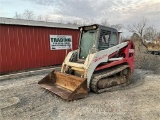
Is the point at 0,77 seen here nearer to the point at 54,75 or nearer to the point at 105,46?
the point at 54,75

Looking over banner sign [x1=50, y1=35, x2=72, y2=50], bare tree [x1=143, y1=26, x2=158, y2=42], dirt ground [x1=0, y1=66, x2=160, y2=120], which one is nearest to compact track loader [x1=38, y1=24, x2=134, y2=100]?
dirt ground [x1=0, y1=66, x2=160, y2=120]

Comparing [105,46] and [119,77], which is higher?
[105,46]

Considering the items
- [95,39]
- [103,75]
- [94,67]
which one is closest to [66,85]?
[94,67]

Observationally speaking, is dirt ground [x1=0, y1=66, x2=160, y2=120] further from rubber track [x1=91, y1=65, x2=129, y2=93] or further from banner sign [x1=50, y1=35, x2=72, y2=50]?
banner sign [x1=50, y1=35, x2=72, y2=50]

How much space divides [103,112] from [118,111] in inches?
15.4

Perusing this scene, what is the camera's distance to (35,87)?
22.5 ft

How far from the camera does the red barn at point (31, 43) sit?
9.08 meters

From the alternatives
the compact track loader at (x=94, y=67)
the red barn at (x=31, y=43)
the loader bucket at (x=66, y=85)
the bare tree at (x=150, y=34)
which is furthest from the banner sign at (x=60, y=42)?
the bare tree at (x=150, y=34)

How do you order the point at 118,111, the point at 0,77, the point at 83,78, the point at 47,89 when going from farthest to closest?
the point at 0,77 < the point at 47,89 < the point at 83,78 < the point at 118,111

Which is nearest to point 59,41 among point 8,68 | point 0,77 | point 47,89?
point 8,68

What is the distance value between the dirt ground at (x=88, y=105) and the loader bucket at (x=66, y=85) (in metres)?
0.18

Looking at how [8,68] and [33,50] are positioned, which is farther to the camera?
[33,50]

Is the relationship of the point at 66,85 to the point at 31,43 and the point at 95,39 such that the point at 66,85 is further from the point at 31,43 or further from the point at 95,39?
the point at 31,43

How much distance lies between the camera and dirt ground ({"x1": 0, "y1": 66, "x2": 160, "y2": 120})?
171 inches
